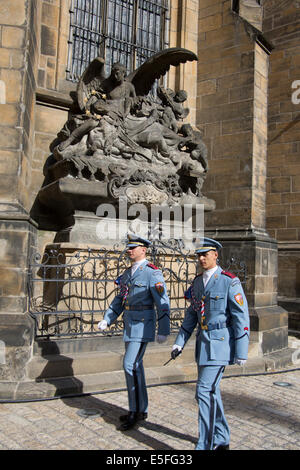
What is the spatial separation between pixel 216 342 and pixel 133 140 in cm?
495

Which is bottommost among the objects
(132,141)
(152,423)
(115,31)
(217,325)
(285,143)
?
(152,423)

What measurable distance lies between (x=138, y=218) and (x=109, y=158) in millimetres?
1118

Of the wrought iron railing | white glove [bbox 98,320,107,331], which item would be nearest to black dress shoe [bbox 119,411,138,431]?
white glove [bbox 98,320,107,331]

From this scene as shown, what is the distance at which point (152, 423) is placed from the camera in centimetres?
409

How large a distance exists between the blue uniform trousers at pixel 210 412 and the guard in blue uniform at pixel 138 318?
0.68 metres

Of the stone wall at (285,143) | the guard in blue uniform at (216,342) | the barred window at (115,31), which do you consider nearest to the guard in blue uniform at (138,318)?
the guard in blue uniform at (216,342)

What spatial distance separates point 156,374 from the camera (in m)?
5.59

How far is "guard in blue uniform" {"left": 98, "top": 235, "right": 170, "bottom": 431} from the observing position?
4039 millimetres

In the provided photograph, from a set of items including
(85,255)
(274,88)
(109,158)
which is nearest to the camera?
(85,255)

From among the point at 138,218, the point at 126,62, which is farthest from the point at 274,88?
the point at 138,218

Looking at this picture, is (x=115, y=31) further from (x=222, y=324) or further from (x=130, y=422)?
(x=130, y=422)

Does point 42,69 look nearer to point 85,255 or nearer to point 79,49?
point 79,49

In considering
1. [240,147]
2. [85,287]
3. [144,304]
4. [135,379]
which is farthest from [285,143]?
[135,379]

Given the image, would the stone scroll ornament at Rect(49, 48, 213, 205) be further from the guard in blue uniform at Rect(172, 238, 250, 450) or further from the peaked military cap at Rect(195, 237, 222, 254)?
the guard in blue uniform at Rect(172, 238, 250, 450)
